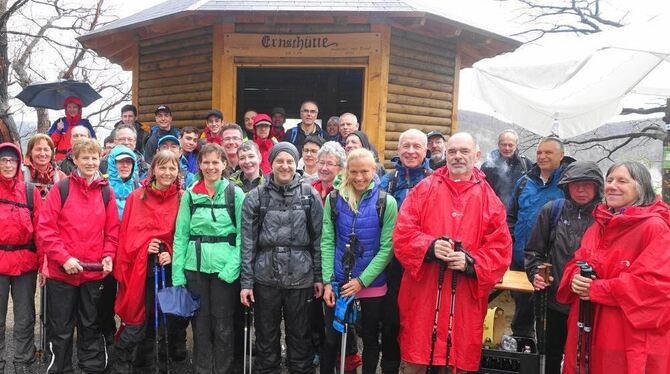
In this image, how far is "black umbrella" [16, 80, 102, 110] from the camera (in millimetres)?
9031

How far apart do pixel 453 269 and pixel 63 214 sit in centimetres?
301

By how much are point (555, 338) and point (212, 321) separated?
8.83 feet

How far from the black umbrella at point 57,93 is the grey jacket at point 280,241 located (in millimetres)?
6402

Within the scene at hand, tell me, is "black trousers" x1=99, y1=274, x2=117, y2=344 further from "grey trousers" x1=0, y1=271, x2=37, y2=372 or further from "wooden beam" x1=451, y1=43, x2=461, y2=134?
"wooden beam" x1=451, y1=43, x2=461, y2=134

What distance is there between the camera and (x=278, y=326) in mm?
4082

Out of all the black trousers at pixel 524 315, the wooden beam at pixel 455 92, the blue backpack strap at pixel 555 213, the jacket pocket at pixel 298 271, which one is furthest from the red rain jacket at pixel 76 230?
the wooden beam at pixel 455 92

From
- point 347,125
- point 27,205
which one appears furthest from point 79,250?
point 347,125

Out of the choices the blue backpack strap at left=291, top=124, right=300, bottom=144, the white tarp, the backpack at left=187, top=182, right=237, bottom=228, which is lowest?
the backpack at left=187, top=182, right=237, bottom=228

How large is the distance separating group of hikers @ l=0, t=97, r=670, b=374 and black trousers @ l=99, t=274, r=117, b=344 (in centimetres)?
6

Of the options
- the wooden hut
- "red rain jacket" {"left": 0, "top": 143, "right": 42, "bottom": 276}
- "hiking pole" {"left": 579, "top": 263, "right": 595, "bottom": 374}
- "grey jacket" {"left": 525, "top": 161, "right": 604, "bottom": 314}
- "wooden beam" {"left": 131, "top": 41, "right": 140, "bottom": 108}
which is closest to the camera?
"hiking pole" {"left": 579, "top": 263, "right": 595, "bottom": 374}

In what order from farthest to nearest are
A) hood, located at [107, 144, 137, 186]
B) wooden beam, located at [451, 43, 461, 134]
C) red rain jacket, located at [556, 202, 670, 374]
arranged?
wooden beam, located at [451, 43, 461, 134] → hood, located at [107, 144, 137, 186] → red rain jacket, located at [556, 202, 670, 374]

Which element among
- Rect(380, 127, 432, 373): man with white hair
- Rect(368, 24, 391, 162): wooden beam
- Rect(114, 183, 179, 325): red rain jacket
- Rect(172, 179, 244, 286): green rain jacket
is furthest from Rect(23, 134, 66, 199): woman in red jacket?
Rect(368, 24, 391, 162): wooden beam

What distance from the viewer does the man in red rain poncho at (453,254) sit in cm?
352

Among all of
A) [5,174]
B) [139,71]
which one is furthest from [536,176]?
[139,71]
